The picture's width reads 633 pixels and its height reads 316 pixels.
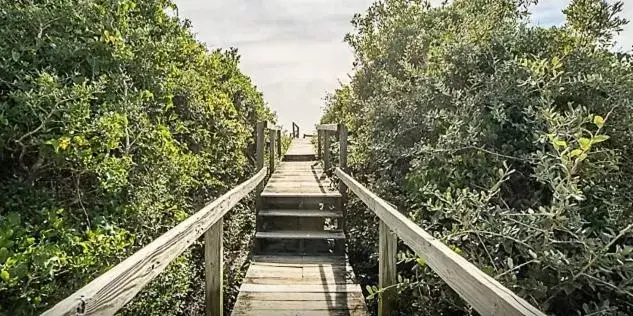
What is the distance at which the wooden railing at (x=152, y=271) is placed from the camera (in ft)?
3.88

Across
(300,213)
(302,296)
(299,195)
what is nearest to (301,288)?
(302,296)

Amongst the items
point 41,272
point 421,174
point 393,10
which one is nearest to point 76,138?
point 41,272

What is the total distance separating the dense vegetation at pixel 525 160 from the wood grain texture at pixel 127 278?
1.18 metres

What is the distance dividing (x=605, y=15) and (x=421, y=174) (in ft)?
5.82

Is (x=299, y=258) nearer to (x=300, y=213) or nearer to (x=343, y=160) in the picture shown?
(x=300, y=213)

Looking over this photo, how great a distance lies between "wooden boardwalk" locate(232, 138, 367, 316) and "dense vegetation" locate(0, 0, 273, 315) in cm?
68

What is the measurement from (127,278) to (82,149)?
1.67 m

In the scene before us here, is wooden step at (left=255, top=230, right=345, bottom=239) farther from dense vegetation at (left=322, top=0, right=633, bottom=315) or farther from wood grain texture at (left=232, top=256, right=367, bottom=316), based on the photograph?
dense vegetation at (left=322, top=0, right=633, bottom=315)

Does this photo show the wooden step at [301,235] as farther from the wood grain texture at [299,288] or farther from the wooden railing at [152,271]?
the wooden railing at [152,271]

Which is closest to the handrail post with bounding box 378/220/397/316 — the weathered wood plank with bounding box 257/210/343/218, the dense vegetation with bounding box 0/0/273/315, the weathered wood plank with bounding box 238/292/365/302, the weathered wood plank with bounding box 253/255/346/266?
the weathered wood plank with bounding box 238/292/365/302

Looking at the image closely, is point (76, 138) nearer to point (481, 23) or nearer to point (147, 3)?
point (147, 3)

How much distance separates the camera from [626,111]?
290 cm

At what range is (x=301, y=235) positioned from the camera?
208 inches

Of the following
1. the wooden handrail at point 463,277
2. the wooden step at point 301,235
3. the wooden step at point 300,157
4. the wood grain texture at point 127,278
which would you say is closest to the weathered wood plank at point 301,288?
the wooden step at point 301,235
